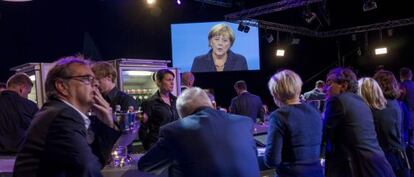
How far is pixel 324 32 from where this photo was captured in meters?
11.8

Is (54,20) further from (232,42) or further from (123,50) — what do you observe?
(232,42)

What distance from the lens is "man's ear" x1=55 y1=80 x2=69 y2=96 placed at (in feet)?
5.33

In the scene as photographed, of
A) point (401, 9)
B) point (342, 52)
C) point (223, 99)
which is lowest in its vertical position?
point (223, 99)

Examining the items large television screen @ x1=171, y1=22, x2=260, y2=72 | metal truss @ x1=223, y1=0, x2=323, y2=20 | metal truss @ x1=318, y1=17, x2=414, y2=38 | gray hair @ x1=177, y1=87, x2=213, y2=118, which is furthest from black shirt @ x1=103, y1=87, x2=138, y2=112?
metal truss @ x1=318, y1=17, x2=414, y2=38

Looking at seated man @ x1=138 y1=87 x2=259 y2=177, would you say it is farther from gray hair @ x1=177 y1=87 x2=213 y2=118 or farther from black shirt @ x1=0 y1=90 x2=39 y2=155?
black shirt @ x1=0 y1=90 x2=39 y2=155

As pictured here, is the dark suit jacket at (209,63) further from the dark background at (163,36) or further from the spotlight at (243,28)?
the dark background at (163,36)

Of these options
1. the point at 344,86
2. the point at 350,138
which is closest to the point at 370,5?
the point at 344,86

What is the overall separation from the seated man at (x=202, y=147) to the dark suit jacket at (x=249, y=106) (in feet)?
15.4

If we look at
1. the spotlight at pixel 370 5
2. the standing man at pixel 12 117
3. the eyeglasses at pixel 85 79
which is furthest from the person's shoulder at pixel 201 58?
the eyeglasses at pixel 85 79

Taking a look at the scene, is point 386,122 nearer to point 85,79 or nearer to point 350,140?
point 350,140

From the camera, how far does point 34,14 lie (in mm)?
7871

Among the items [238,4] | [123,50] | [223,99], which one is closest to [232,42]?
[238,4]

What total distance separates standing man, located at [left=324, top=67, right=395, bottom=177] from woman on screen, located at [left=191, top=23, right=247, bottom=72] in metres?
6.98

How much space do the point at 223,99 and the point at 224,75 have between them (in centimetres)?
58
